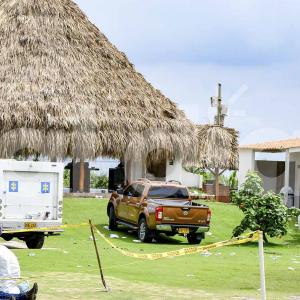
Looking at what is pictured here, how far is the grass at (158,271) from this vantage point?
1343cm

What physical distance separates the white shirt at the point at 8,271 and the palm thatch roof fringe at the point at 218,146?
39.9 metres

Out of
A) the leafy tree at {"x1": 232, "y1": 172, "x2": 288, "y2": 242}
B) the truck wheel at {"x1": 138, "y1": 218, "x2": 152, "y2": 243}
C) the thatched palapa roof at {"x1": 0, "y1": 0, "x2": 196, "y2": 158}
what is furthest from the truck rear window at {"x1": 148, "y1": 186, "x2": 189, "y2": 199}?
the thatched palapa roof at {"x1": 0, "y1": 0, "x2": 196, "y2": 158}

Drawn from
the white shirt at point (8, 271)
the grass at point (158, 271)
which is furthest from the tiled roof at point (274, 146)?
the white shirt at point (8, 271)

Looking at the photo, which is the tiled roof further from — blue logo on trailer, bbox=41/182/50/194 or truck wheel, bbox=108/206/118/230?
blue logo on trailer, bbox=41/182/50/194

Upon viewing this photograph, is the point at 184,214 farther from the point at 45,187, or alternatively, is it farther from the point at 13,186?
the point at 13,186

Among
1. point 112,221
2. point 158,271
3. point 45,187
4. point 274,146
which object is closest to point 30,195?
point 45,187

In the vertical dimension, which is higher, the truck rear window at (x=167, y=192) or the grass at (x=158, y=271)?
the truck rear window at (x=167, y=192)

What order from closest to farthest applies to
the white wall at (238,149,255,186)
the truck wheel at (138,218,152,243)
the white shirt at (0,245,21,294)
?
the white shirt at (0,245,21,294) → the truck wheel at (138,218,152,243) → the white wall at (238,149,255,186)

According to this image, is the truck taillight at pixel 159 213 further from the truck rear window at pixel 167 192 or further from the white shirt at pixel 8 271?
the white shirt at pixel 8 271

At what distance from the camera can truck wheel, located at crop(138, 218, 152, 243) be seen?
968 inches

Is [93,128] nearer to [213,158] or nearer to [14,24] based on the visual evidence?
[14,24]

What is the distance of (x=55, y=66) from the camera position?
3434cm

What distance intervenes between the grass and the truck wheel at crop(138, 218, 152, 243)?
0.36 m

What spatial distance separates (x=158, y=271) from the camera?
1673cm
